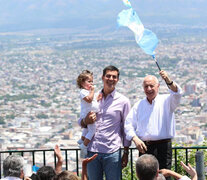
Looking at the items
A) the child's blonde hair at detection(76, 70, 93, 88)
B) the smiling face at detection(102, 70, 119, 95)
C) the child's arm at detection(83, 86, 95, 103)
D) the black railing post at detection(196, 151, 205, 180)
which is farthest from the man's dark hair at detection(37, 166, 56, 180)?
the black railing post at detection(196, 151, 205, 180)

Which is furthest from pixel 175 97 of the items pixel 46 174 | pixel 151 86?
pixel 46 174

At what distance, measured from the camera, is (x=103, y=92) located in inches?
219

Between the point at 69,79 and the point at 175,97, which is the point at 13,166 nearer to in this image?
the point at 175,97

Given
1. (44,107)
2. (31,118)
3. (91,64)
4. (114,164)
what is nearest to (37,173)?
(114,164)

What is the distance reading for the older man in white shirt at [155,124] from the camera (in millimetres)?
5184

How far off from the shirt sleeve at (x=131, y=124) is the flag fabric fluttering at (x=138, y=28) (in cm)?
67

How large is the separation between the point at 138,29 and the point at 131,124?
3.31 feet

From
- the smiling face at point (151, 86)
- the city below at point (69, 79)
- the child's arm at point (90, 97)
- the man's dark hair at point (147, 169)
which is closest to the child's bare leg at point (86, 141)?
the child's arm at point (90, 97)

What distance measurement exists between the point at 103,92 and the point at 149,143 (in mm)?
780

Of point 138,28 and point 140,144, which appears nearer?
point 140,144

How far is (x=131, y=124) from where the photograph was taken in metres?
5.26

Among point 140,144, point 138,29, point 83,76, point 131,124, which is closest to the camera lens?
point 140,144

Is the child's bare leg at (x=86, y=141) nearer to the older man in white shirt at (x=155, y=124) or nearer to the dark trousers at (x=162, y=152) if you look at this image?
the older man in white shirt at (x=155, y=124)

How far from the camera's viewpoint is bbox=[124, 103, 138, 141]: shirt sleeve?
17.1 feet
